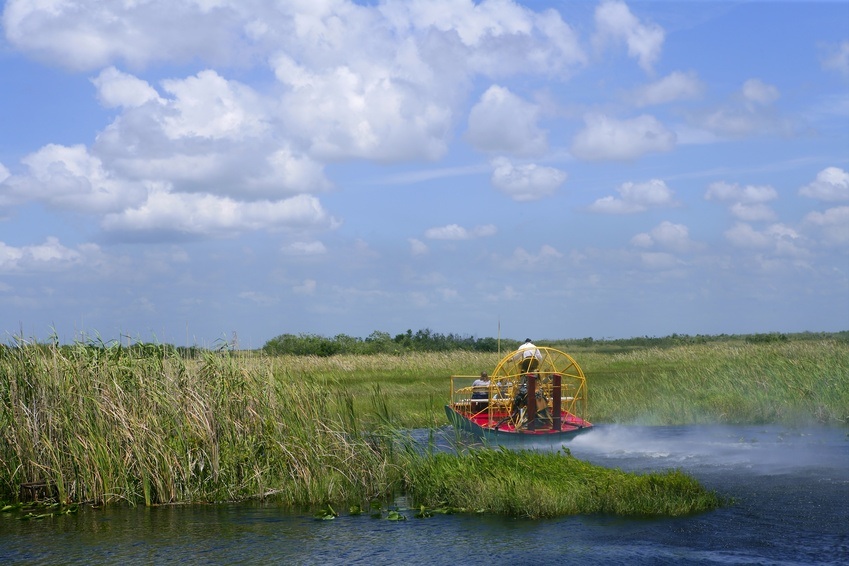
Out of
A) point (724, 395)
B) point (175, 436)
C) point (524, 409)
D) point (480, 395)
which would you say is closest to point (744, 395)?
point (724, 395)

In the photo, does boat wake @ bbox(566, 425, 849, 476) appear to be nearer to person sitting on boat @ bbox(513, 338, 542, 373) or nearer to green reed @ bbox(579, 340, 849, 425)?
green reed @ bbox(579, 340, 849, 425)

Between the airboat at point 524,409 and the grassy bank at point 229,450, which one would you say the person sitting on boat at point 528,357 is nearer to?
the airboat at point 524,409

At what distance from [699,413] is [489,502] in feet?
47.6

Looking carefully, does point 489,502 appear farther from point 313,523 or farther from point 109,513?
point 109,513

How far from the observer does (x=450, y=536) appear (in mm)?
12383

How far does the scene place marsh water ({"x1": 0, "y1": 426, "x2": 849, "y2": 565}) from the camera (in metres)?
11.3

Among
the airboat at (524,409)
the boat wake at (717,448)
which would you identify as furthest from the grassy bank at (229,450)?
the airboat at (524,409)

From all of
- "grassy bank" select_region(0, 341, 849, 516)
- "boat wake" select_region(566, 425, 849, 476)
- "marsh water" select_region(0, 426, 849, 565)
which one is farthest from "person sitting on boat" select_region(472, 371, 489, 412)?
"marsh water" select_region(0, 426, 849, 565)

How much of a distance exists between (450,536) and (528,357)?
969 cm

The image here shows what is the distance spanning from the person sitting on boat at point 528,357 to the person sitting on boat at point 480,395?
1.50 metres

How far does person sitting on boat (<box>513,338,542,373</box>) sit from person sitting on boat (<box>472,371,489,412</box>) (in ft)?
4.91

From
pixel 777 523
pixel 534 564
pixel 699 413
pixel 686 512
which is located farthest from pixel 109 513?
pixel 699 413

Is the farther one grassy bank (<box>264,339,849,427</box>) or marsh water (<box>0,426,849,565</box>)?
grassy bank (<box>264,339,849,427</box>)

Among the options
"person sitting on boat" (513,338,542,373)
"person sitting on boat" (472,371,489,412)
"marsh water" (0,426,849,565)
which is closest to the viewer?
"marsh water" (0,426,849,565)
